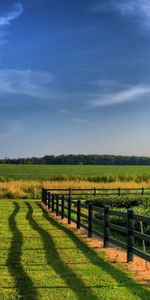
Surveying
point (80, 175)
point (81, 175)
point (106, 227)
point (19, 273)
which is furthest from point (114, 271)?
point (81, 175)

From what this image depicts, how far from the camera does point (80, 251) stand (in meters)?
13.5

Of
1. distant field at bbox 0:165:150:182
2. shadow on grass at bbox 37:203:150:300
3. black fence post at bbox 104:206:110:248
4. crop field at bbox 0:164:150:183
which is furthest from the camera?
distant field at bbox 0:165:150:182

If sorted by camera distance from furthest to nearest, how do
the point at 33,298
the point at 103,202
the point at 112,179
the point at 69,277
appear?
the point at 112,179 → the point at 103,202 → the point at 69,277 → the point at 33,298

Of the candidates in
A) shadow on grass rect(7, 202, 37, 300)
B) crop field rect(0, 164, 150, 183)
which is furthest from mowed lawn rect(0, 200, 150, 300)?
crop field rect(0, 164, 150, 183)

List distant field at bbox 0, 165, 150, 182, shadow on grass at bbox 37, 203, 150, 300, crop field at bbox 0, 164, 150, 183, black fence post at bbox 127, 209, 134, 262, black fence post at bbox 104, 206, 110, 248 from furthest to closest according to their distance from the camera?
distant field at bbox 0, 165, 150, 182, crop field at bbox 0, 164, 150, 183, black fence post at bbox 104, 206, 110, 248, black fence post at bbox 127, 209, 134, 262, shadow on grass at bbox 37, 203, 150, 300

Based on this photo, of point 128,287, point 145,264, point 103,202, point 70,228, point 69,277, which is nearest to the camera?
point 128,287

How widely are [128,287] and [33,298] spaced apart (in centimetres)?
188

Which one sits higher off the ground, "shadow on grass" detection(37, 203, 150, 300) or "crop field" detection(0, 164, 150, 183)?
"crop field" detection(0, 164, 150, 183)

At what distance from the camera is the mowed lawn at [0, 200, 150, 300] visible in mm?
8742

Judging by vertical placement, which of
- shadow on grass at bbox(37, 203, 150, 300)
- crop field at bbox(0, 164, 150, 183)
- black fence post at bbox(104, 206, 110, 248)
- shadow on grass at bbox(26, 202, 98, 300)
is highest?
crop field at bbox(0, 164, 150, 183)

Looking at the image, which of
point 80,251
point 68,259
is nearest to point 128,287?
point 68,259

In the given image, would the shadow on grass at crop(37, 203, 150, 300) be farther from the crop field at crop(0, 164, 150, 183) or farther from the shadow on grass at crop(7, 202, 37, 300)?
the crop field at crop(0, 164, 150, 183)

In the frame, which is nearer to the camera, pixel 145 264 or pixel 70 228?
pixel 145 264

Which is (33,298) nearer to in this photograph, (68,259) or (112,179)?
(68,259)
